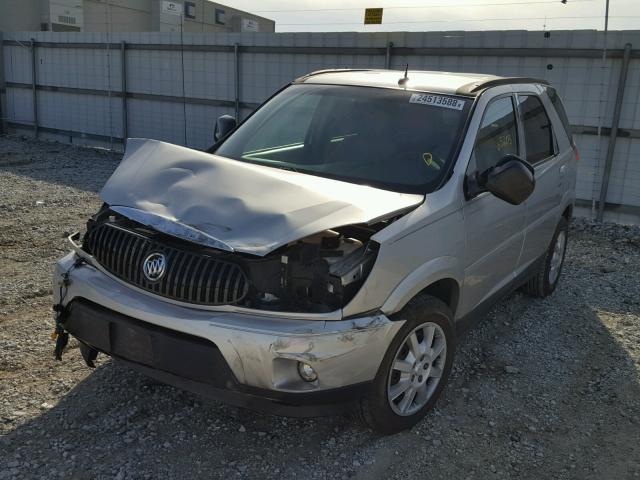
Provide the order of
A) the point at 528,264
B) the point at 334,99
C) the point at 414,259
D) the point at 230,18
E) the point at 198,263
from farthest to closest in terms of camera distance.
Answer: the point at 230,18 < the point at 528,264 < the point at 334,99 < the point at 414,259 < the point at 198,263

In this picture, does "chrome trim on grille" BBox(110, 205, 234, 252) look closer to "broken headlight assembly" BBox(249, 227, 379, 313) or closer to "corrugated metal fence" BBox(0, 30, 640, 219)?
"broken headlight assembly" BBox(249, 227, 379, 313)

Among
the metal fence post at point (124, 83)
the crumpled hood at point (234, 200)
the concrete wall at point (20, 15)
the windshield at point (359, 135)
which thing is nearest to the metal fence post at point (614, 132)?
the windshield at point (359, 135)

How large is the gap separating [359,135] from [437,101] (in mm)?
522

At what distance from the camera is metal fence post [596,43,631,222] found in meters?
Answer: 8.08

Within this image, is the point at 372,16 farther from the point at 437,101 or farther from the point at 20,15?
the point at 20,15

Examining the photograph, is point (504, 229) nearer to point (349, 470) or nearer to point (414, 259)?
point (414, 259)

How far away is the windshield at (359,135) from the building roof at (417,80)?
8 cm

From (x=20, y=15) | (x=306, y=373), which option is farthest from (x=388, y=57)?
(x=20, y=15)

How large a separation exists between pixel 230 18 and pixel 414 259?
1150 inches

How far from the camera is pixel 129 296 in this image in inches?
116

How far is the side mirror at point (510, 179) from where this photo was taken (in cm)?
332

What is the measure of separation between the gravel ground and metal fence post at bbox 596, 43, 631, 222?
3810 mm

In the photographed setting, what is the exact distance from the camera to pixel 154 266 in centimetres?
291

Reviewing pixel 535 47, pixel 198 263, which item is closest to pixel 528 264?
pixel 198 263
